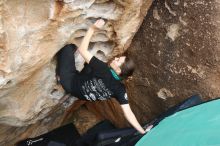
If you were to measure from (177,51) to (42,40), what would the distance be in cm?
93

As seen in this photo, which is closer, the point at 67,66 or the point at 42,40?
the point at 42,40

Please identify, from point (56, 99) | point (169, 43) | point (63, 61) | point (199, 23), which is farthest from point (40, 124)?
point (199, 23)

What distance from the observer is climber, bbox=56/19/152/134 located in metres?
2.51

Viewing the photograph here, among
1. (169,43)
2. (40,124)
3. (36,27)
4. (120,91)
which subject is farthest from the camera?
(40,124)

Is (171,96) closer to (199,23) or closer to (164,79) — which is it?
(164,79)

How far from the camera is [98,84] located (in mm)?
2549

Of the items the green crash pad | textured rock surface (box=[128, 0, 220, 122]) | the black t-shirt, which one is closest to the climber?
the black t-shirt

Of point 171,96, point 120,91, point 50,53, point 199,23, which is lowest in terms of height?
point 171,96

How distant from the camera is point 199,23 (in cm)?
273

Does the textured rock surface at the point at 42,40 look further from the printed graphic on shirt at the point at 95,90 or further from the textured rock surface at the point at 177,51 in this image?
the printed graphic on shirt at the point at 95,90

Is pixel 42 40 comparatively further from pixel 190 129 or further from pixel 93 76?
pixel 190 129

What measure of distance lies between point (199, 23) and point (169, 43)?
0.27 meters

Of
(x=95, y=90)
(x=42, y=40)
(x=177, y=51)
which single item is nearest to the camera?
(x=42, y=40)

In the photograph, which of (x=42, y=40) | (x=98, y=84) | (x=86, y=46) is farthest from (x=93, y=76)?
(x=42, y=40)
